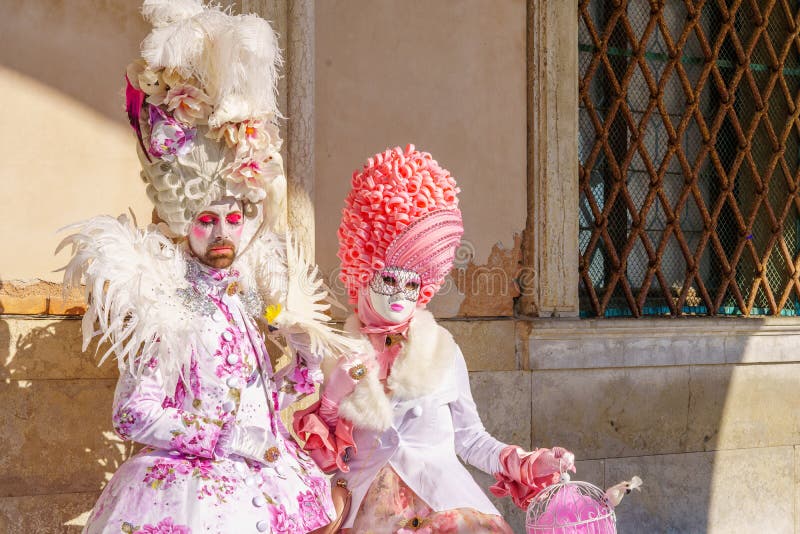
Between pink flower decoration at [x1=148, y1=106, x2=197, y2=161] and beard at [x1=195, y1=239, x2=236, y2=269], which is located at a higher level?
pink flower decoration at [x1=148, y1=106, x2=197, y2=161]

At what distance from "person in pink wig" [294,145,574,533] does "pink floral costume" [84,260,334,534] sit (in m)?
0.18

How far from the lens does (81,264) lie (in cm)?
284

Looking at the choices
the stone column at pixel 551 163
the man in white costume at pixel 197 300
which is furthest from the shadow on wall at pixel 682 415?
the man in white costume at pixel 197 300

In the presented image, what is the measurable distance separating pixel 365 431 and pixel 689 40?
315 cm

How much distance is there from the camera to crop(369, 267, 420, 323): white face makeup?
322 cm

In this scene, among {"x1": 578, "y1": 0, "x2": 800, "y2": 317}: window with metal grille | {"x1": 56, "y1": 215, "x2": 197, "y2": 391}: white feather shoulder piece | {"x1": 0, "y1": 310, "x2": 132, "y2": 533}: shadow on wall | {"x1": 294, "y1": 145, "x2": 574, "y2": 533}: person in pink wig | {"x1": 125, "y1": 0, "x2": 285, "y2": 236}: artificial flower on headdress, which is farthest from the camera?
{"x1": 578, "y1": 0, "x2": 800, "y2": 317}: window with metal grille

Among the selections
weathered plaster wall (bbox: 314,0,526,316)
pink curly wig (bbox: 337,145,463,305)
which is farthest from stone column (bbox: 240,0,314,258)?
pink curly wig (bbox: 337,145,463,305)

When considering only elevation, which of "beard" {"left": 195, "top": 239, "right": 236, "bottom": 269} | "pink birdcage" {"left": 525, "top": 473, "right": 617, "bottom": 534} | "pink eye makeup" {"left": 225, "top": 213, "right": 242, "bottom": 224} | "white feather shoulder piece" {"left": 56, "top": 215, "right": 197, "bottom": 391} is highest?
"pink eye makeup" {"left": 225, "top": 213, "right": 242, "bottom": 224}

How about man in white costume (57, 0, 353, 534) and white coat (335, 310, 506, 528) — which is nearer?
man in white costume (57, 0, 353, 534)

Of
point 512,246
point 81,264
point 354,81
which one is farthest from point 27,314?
point 512,246

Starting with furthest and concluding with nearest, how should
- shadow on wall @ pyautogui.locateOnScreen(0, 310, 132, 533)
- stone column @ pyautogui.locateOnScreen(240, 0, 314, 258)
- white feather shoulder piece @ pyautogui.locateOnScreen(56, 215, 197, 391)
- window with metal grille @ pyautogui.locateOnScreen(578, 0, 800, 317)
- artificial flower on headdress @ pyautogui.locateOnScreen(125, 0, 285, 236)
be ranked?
1. window with metal grille @ pyautogui.locateOnScreen(578, 0, 800, 317)
2. stone column @ pyautogui.locateOnScreen(240, 0, 314, 258)
3. shadow on wall @ pyautogui.locateOnScreen(0, 310, 132, 533)
4. artificial flower on headdress @ pyautogui.locateOnScreen(125, 0, 285, 236)
5. white feather shoulder piece @ pyautogui.locateOnScreen(56, 215, 197, 391)

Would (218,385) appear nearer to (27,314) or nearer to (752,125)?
(27,314)

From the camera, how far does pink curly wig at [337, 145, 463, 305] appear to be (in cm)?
318

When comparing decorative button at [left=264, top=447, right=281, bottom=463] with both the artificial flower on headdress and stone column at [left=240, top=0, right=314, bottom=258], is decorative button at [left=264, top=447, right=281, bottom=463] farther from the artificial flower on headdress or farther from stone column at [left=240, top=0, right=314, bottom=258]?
stone column at [left=240, top=0, right=314, bottom=258]
